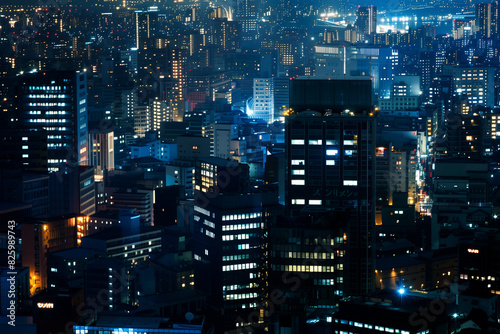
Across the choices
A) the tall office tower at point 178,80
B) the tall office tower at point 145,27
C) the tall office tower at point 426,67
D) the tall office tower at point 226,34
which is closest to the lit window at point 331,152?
the tall office tower at point 178,80

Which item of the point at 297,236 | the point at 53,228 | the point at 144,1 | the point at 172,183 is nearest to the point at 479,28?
the point at 144,1

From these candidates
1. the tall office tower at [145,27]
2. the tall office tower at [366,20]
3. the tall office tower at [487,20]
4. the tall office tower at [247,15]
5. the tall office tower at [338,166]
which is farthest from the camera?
the tall office tower at [247,15]

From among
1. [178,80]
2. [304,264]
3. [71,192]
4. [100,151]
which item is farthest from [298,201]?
[178,80]

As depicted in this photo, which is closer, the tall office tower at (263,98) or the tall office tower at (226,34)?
the tall office tower at (263,98)

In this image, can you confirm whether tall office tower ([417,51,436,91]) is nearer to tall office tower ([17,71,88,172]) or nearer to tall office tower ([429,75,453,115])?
tall office tower ([429,75,453,115])

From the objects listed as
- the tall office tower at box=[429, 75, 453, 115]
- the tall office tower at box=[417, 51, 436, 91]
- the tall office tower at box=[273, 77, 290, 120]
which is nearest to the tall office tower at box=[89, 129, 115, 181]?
the tall office tower at box=[273, 77, 290, 120]

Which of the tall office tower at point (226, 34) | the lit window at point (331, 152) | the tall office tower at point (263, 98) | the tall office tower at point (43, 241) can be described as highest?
the tall office tower at point (226, 34)

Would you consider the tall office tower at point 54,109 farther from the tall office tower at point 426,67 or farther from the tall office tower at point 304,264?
the tall office tower at point 426,67
